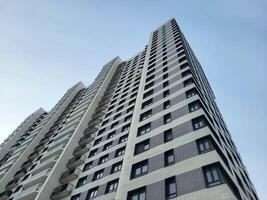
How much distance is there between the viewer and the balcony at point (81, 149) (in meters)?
38.2

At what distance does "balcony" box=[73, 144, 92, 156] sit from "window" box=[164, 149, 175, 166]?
58.4ft

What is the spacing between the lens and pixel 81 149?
1549 inches

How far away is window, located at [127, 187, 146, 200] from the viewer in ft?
66.8

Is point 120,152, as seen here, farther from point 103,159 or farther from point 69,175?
point 69,175

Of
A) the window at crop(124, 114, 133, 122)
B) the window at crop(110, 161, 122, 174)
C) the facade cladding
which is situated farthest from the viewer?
the window at crop(124, 114, 133, 122)

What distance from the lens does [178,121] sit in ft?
85.4

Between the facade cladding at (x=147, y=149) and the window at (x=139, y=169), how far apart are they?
97 mm

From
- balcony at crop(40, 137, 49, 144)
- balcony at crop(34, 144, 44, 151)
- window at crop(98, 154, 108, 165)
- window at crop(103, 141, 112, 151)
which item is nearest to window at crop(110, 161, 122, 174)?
window at crop(98, 154, 108, 165)

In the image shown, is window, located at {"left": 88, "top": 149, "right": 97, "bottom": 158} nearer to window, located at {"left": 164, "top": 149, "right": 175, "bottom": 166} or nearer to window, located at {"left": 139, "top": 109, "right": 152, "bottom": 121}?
window, located at {"left": 139, "top": 109, "right": 152, "bottom": 121}

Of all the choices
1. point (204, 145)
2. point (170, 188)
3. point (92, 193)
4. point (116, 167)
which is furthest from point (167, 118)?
point (92, 193)

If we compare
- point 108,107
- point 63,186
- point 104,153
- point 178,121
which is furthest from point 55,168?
point 178,121

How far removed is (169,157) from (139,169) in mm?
2927

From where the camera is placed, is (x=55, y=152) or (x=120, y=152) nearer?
(x=120, y=152)

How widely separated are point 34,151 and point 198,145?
144 feet
